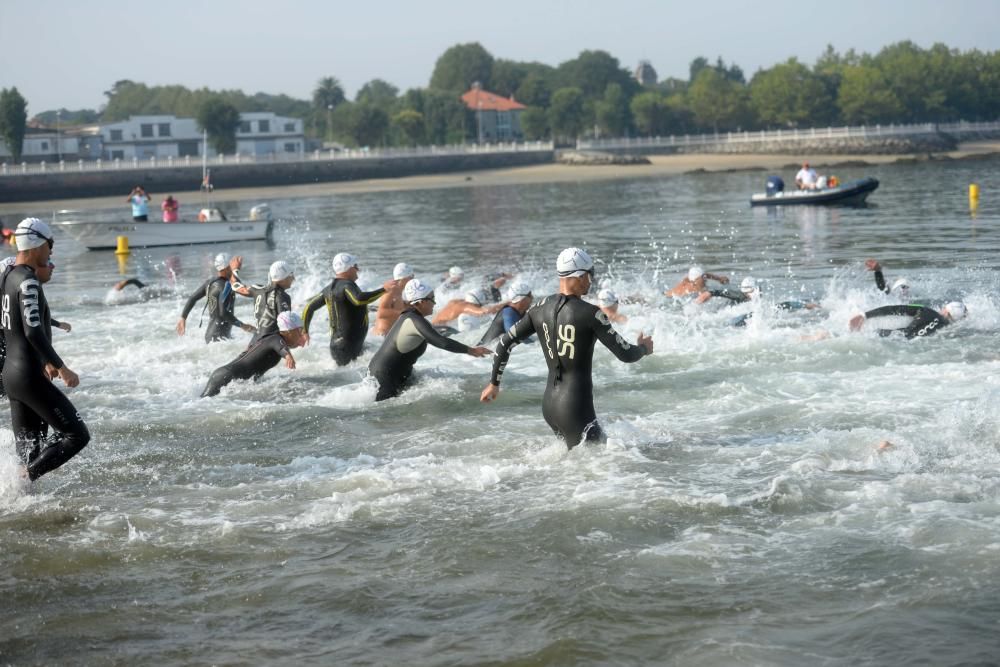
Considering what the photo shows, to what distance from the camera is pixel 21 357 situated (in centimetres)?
831

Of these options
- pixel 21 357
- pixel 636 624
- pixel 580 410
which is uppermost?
pixel 21 357

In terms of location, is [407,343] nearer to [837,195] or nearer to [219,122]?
[837,195]

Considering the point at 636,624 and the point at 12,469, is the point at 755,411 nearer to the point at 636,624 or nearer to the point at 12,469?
the point at 636,624

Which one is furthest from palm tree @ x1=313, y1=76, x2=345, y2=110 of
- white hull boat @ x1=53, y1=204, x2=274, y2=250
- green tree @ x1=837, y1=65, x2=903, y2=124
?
white hull boat @ x1=53, y1=204, x2=274, y2=250

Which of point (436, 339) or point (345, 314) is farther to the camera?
point (345, 314)

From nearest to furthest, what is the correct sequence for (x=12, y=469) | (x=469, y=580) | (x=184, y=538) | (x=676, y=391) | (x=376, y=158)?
(x=469, y=580) < (x=184, y=538) < (x=12, y=469) < (x=676, y=391) < (x=376, y=158)

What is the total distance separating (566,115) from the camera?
133625mm

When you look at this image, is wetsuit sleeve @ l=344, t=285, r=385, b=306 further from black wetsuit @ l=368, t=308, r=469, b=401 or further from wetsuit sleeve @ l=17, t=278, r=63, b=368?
wetsuit sleeve @ l=17, t=278, r=63, b=368

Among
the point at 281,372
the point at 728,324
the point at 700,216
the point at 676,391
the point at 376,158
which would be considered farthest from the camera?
the point at 376,158

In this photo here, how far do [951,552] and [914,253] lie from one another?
69.6 ft

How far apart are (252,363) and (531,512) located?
5.02 meters

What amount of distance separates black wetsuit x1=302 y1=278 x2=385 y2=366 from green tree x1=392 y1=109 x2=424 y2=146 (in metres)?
112

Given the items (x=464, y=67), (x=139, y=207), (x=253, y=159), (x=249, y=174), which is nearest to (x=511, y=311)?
(x=139, y=207)

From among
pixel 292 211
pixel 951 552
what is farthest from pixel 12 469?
pixel 292 211
